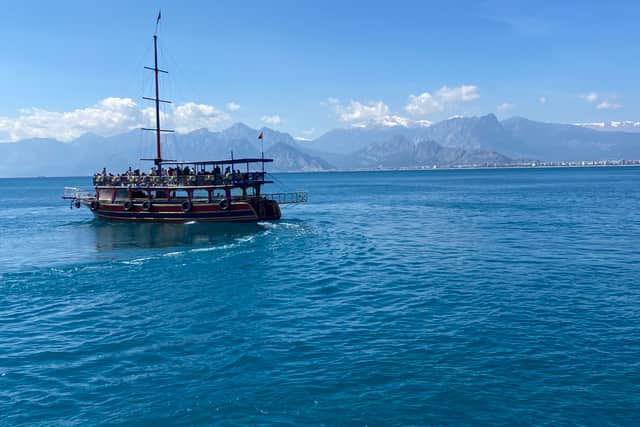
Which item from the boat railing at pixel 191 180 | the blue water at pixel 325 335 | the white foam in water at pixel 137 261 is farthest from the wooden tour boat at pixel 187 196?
the white foam in water at pixel 137 261

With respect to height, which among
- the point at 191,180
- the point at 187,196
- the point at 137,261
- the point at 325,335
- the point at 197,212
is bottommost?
the point at 325,335

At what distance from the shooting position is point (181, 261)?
33.5 meters

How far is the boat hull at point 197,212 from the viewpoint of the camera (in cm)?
5219

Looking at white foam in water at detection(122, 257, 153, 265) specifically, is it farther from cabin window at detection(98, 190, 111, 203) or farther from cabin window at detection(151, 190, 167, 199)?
cabin window at detection(98, 190, 111, 203)

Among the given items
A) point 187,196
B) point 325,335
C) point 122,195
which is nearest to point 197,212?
point 187,196

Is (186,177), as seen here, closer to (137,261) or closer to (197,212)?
(197,212)

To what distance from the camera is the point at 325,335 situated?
18.2m

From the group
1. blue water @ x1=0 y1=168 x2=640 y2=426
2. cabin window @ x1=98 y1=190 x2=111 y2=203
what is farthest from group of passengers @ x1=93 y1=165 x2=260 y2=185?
blue water @ x1=0 y1=168 x2=640 y2=426

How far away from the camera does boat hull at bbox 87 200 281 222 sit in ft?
171

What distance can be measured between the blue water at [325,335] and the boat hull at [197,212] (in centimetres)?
1465

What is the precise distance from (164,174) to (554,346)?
50630mm

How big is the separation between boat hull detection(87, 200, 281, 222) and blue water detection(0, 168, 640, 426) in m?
14.7

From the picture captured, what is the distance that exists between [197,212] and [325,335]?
37.5 meters

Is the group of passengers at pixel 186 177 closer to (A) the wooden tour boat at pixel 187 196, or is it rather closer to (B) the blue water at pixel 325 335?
(A) the wooden tour boat at pixel 187 196
